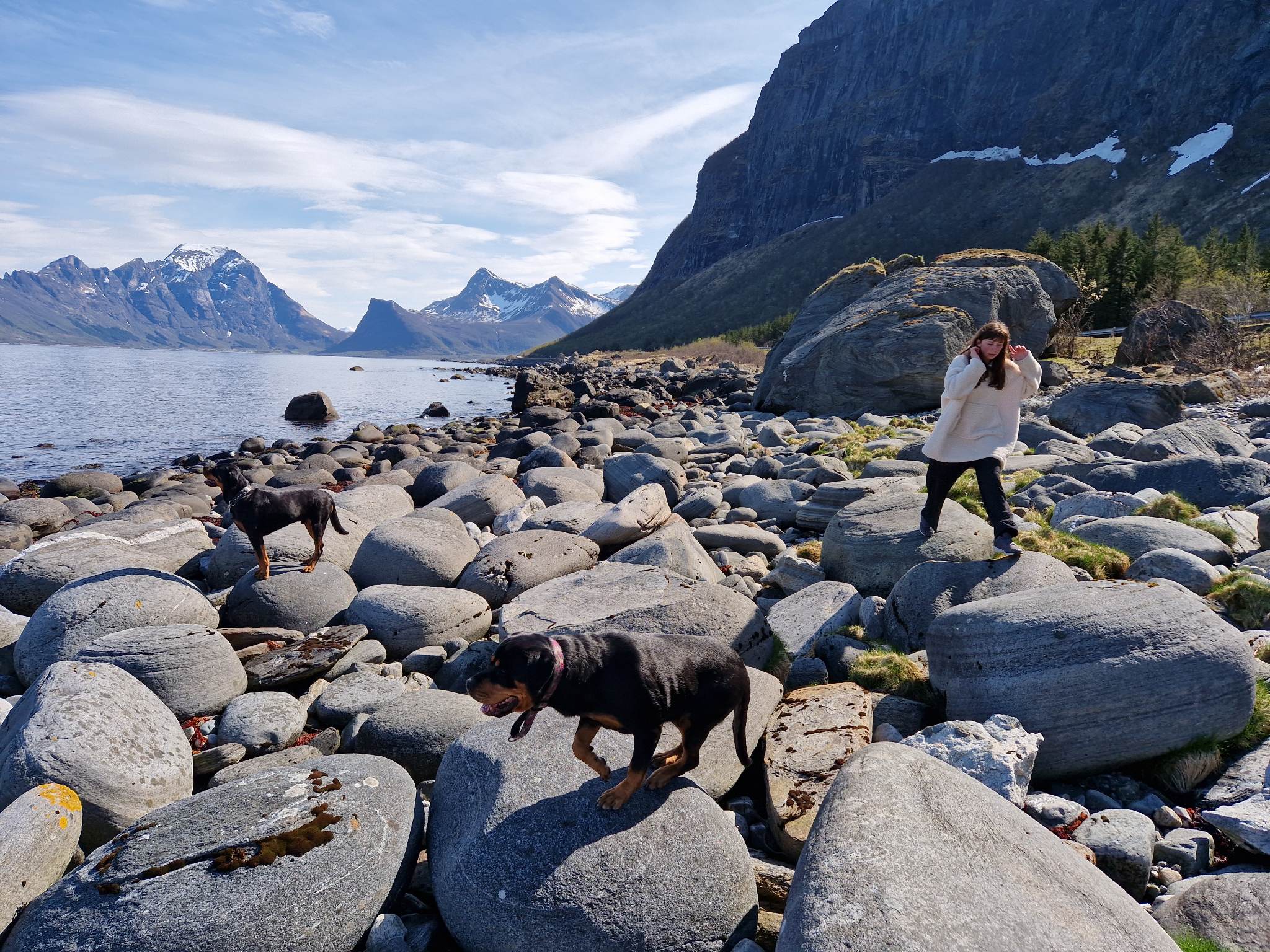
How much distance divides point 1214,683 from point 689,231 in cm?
20781

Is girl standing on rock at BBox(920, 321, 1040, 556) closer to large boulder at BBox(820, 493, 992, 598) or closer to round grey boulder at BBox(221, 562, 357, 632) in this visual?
large boulder at BBox(820, 493, 992, 598)

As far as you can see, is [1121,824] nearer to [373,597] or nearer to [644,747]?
[644,747]

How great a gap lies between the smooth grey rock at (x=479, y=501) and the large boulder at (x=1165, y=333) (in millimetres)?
23019

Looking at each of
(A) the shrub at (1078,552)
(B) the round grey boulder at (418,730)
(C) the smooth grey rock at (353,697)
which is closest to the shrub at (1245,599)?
(A) the shrub at (1078,552)

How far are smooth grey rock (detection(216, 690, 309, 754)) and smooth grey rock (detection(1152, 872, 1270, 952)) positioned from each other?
565cm

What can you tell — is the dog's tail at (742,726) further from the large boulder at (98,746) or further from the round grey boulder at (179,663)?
the round grey boulder at (179,663)

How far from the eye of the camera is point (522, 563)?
8234 mm

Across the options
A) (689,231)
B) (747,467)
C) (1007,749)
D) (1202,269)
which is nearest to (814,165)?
(689,231)

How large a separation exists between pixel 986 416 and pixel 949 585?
1.79m

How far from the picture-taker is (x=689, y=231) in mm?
199750

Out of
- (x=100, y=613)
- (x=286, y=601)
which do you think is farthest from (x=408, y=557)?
(x=100, y=613)

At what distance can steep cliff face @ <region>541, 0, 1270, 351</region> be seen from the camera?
98.8m

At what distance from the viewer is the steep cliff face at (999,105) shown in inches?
3861

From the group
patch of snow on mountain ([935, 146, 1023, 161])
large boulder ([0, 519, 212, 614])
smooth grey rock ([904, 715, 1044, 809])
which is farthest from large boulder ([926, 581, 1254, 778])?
patch of snow on mountain ([935, 146, 1023, 161])
